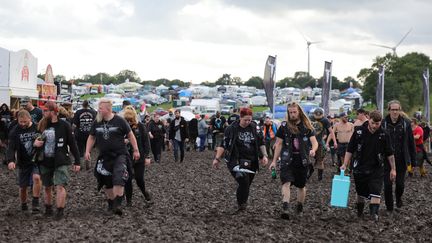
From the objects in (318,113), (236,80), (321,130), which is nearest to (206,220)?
(321,130)

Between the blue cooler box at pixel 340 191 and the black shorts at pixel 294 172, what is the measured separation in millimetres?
692

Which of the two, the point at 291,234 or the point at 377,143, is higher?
the point at 377,143

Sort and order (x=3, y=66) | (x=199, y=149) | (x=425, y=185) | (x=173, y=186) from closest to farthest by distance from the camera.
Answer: (x=173, y=186), (x=425, y=185), (x=3, y=66), (x=199, y=149)

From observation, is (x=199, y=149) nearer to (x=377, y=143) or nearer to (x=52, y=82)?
(x=52, y=82)

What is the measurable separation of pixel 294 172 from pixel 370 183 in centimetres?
110

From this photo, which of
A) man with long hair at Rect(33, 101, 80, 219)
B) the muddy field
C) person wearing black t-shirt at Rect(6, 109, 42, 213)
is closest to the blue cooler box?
the muddy field

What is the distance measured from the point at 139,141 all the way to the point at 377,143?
154 inches

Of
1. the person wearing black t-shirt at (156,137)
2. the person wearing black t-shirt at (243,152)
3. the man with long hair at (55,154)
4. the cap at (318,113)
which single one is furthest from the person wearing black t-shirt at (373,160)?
the person wearing black t-shirt at (156,137)

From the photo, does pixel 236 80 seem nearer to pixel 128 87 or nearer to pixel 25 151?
pixel 128 87

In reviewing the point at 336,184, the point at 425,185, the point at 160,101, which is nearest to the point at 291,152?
the point at 336,184

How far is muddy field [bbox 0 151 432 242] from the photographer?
305 inches

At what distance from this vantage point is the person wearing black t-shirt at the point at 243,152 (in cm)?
982

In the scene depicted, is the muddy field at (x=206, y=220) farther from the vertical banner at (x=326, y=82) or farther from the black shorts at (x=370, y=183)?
the vertical banner at (x=326, y=82)

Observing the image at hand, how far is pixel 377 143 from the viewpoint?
9.34 m
